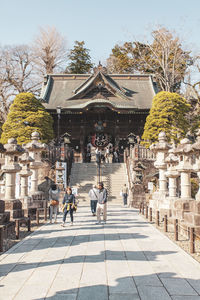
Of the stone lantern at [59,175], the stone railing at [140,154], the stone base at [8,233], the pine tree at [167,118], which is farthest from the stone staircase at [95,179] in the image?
the stone base at [8,233]

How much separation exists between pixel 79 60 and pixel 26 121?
87.0 ft

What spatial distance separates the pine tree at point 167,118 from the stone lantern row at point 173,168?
10368mm

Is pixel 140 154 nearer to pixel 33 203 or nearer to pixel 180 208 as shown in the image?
pixel 33 203

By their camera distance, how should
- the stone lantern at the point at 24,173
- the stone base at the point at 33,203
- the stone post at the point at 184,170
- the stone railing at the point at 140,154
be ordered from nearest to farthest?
1. the stone post at the point at 184,170
2. the stone base at the point at 33,203
3. the stone lantern at the point at 24,173
4. the stone railing at the point at 140,154

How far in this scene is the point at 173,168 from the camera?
42.4 ft

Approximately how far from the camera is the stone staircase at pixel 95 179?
21.2 m

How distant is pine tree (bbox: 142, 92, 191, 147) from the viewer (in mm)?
24438

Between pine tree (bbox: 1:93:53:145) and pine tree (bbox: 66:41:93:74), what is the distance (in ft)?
77.7

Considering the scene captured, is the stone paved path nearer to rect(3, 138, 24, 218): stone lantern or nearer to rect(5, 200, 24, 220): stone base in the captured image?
rect(5, 200, 24, 220): stone base

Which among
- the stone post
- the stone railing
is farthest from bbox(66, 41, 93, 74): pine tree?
the stone post

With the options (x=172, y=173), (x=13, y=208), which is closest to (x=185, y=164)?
(x=172, y=173)

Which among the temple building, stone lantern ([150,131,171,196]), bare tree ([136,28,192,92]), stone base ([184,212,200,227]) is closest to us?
stone base ([184,212,200,227])

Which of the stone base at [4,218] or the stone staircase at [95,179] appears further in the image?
the stone staircase at [95,179]

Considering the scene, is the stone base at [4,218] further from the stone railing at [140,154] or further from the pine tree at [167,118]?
the pine tree at [167,118]
